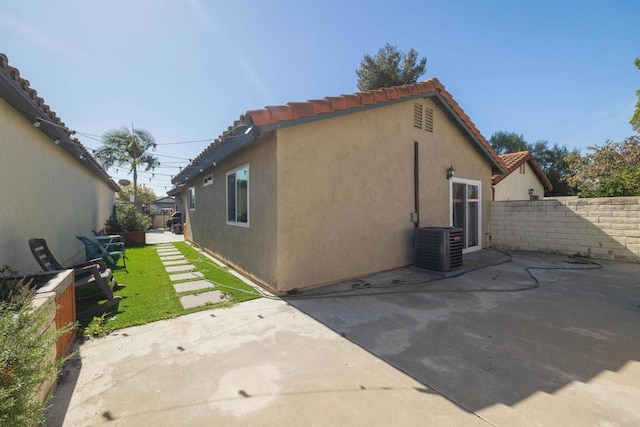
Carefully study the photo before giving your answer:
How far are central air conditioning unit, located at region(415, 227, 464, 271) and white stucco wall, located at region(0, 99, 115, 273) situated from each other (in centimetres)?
766

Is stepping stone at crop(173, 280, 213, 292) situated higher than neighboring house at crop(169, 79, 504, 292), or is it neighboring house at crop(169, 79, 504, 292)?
neighboring house at crop(169, 79, 504, 292)

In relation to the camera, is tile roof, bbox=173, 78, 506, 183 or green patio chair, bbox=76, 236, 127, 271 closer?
tile roof, bbox=173, 78, 506, 183

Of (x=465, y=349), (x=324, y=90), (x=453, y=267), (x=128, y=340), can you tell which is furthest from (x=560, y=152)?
(x=128, y=340)

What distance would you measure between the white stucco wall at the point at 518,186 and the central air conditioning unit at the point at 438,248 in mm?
9746

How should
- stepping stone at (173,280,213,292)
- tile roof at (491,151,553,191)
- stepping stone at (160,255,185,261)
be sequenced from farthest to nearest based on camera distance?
1. tile roof at (491,151,553,191)
2. stepping stone at (160,255,185,261)
3. stepping stone at (173,280,213,292)

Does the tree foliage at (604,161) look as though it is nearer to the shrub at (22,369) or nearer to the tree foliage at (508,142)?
the shrub at (22,369)

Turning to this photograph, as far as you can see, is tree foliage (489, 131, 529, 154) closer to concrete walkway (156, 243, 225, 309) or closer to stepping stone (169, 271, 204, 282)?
concrete walkway (156, 243, 225, 309)

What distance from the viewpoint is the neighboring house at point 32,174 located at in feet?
12.7

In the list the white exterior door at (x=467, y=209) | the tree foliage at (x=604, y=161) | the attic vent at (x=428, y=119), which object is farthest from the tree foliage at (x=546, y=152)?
the attic vent at (x=428, y=119)

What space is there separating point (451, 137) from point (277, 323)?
7.68 metres

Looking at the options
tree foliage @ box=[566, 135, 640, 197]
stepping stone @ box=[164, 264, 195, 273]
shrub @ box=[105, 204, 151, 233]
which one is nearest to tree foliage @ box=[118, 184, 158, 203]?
shrub @ box=[105, 204, 151, 233]

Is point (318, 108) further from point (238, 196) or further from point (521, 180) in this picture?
Answer: point (521, 180)

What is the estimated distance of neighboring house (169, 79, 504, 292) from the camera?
5113mm

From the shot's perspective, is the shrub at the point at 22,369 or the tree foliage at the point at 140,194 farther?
the tree foliage at the point at 140,194
